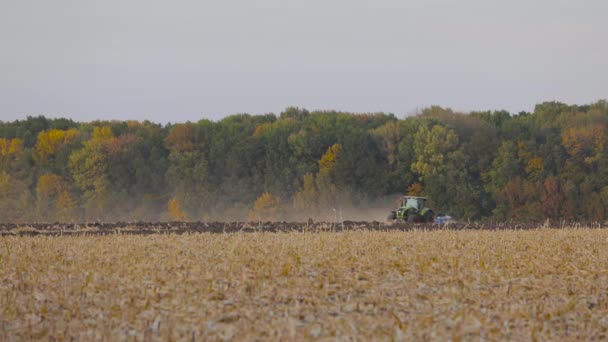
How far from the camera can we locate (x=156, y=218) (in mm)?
61219

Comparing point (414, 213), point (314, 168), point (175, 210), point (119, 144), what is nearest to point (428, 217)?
point (414, 213)

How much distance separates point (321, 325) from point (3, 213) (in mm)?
53953

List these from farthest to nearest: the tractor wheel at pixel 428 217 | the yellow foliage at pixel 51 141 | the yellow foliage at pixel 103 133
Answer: the yellow foliage at pixel 103 133 → the yellow foliage at pixel 51 141 → the tractor wheel at pixel 428 217

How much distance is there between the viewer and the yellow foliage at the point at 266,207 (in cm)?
5938

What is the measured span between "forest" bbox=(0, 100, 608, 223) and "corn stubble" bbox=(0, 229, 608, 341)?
1339 inches

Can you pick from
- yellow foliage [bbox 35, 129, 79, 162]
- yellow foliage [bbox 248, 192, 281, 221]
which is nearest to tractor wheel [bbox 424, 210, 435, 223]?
yellow foliage [bbox 248, 192, 281, 221]

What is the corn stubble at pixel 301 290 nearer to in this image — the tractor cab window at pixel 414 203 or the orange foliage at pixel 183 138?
the tractor cab window at pixel 414 203

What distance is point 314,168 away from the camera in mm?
61406

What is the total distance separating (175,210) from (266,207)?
5.72 metres

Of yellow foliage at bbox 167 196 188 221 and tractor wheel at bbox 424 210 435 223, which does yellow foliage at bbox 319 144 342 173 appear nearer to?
yellow foliage at bbox 167 196 188 221

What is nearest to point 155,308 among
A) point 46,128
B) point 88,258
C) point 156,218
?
point 88,258

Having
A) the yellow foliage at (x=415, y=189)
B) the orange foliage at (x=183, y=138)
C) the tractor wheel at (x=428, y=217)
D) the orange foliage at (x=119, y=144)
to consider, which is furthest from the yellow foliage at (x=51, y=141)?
the tractor wheel at (x=428, y=217)

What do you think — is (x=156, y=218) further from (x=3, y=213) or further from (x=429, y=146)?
(x=429, y=146)

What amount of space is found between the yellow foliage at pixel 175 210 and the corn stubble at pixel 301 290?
124 ft
